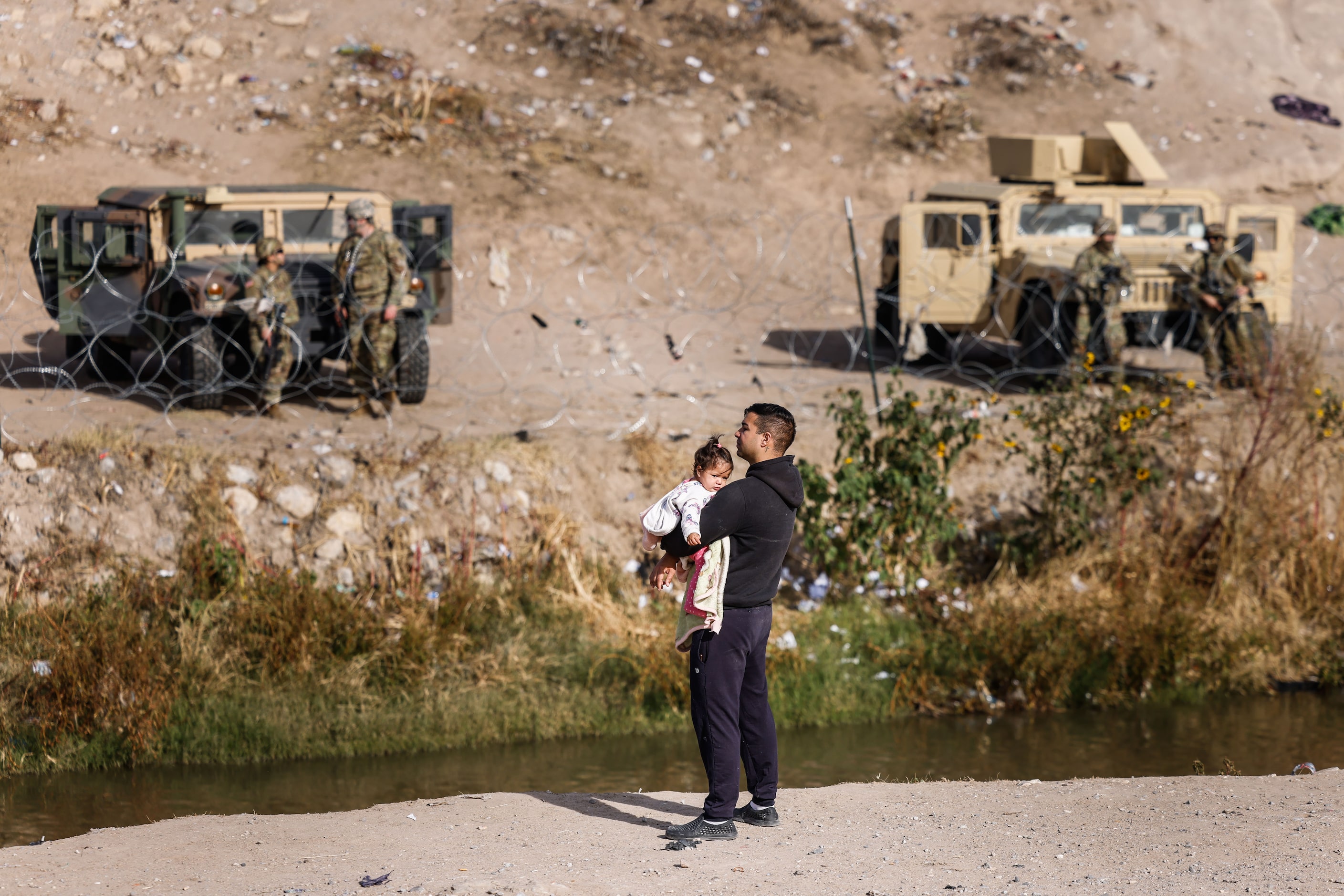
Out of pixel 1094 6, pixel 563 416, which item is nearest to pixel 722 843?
pixel 563 416

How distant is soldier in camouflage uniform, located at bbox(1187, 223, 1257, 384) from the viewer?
10727 mm

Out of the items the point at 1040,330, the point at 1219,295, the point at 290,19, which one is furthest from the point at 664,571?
the point at 290,19

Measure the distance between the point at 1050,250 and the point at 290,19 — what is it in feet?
37.3

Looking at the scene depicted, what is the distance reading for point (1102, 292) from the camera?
34.7ft

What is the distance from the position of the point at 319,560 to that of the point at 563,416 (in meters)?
2.31

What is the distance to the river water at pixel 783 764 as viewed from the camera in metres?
6.52

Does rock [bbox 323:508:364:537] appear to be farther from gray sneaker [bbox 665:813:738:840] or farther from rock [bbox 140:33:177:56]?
rock [bbox 140:33:177:56]

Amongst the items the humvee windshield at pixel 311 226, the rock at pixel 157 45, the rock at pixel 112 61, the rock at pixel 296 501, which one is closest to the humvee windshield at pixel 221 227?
the humvee windshield at pixel 311 226

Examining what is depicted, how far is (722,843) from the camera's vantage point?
468 cm

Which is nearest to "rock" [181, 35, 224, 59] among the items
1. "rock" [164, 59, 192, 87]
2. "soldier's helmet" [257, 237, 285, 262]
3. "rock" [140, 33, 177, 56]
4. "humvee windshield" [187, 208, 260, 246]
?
"rock" [140, 33, 177, 56]

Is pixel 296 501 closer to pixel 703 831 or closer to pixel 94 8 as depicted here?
pixel 703 831

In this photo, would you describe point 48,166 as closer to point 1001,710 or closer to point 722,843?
point 1001,710

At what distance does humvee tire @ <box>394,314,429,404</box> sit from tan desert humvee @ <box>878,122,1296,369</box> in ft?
12.3

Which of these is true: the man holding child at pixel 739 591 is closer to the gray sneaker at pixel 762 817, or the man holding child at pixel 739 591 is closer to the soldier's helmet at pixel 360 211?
the gray sneaker at pixel 762 817
